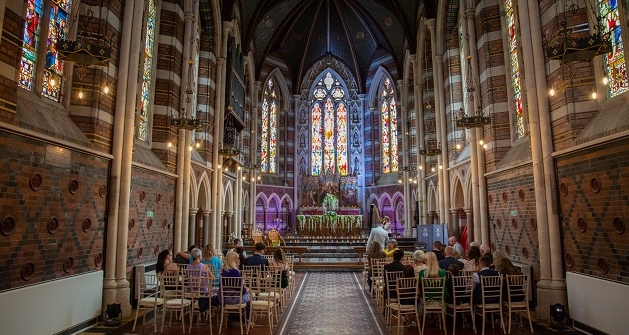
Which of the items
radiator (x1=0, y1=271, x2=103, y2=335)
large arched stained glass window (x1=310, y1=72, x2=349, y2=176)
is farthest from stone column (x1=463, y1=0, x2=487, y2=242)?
large arched stained glass window (x1=310, y1=72, x2=349, y2=176)

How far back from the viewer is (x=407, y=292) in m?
7.96

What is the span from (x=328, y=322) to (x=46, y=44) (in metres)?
8.09

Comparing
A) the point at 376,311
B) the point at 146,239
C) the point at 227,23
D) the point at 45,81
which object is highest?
the point at 227,23

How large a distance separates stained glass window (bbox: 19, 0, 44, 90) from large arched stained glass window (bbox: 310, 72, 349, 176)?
25.9m

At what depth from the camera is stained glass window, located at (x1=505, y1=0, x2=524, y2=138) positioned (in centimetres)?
1268

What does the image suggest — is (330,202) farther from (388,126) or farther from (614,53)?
(614,53)

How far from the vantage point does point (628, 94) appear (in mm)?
7949

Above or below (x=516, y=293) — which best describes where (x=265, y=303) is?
below

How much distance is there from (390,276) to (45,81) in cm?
816

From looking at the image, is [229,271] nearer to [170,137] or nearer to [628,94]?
[170,137]

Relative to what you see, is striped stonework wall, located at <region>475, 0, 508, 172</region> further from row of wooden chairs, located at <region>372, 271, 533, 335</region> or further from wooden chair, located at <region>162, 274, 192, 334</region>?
wooden chair, located at <region>162, 274, 192, 334</region>

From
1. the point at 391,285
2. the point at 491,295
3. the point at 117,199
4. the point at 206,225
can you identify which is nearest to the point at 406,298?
the point at 391,285

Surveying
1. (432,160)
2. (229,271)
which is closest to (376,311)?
(229,271)

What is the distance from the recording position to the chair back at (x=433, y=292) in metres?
7.70
